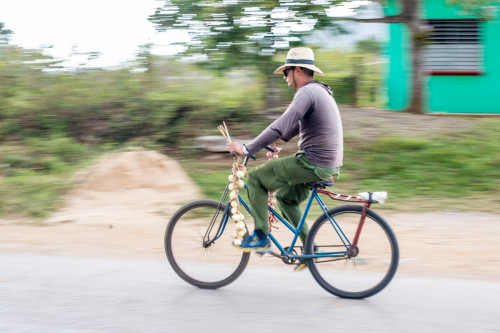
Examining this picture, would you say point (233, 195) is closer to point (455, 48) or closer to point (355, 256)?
point (355, 256)

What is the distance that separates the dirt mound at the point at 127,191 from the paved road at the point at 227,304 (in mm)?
2546

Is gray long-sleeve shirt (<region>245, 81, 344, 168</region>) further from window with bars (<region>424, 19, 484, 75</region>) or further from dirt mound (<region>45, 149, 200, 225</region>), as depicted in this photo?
window with bars (<region>424, 19, 484, 75</region>)

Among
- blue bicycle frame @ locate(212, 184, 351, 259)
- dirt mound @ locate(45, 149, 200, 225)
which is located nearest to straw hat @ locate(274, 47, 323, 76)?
blue bicycle frame @ locate(212, 184, 351, 259)

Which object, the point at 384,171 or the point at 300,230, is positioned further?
the point at 384,171

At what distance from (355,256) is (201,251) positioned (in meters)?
1.32

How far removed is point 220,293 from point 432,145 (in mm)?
6870

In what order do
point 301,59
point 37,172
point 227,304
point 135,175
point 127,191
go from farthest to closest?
point 37,172 < point 135,175 < point 127,191 < point 301,59 < point 227,304

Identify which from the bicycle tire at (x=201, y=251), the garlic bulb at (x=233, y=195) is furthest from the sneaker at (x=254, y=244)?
the garlic bulb at (x=233, y=195)

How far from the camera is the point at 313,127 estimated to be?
183 inches

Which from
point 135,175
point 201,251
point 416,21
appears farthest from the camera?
point 416,21

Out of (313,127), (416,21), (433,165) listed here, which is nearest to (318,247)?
(313,127)

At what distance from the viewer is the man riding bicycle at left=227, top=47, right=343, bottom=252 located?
4539 mm

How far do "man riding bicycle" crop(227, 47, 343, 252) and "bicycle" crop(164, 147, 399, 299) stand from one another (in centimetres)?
14

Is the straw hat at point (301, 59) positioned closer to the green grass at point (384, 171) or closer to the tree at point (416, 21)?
the green grass at point (384, 171)
